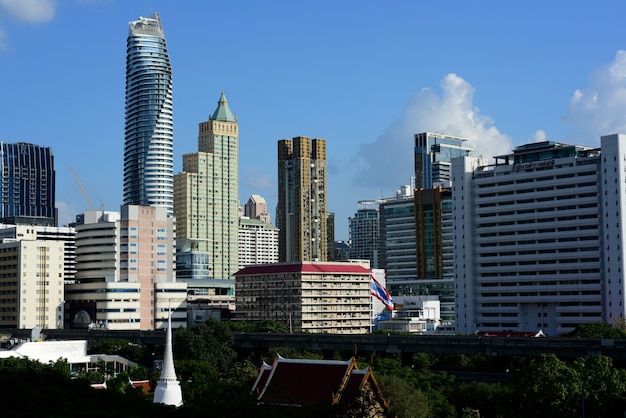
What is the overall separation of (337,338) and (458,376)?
33561mm

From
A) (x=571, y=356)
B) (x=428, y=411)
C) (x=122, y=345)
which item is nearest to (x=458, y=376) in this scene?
(x=571, y=356)

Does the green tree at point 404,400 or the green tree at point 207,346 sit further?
the green tree at point 207,346

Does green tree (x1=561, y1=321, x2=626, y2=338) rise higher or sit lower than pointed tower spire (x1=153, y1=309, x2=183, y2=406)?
lower

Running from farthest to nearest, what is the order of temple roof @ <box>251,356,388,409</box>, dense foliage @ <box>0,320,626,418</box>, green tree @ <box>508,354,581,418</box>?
temple roof @ <box>251,356,388,409</box> → green tree @ <box>508,354,581,418</box> → dense foliage @ <box>0,320,626,418</box>

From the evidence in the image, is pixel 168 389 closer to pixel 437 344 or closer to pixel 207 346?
pixel 437 344

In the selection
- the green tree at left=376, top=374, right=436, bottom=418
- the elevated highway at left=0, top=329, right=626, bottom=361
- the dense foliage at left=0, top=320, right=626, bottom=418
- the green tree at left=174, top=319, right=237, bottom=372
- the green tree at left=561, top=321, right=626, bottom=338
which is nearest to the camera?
the dense foliage at left=0, top=320, right=626, bottom=418

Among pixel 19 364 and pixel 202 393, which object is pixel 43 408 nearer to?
pixel 202 393

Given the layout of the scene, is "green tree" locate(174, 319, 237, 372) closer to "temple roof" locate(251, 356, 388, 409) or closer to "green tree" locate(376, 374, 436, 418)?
"temple roof" locate(251, 356, 388, 409)

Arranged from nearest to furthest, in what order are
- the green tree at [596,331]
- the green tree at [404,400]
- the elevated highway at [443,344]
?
the green tree at [404,400] < the elevated highway at [443,344] < the green tree at [596,331]

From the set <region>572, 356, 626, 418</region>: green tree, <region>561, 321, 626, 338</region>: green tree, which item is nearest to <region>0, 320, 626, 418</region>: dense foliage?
<region>572, 356, 626, 418</region>: green tree

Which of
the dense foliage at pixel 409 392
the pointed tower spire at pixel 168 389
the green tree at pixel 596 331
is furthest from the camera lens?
the green tree at pixel 596 331

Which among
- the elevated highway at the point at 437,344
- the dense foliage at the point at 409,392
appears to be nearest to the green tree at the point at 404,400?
the dense foliage at the point at 409,392

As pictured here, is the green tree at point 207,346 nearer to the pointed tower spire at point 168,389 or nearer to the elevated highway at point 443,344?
the elevated highway at point 443,344

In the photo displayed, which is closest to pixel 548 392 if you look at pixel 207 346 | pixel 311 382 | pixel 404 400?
pixel 404 400
